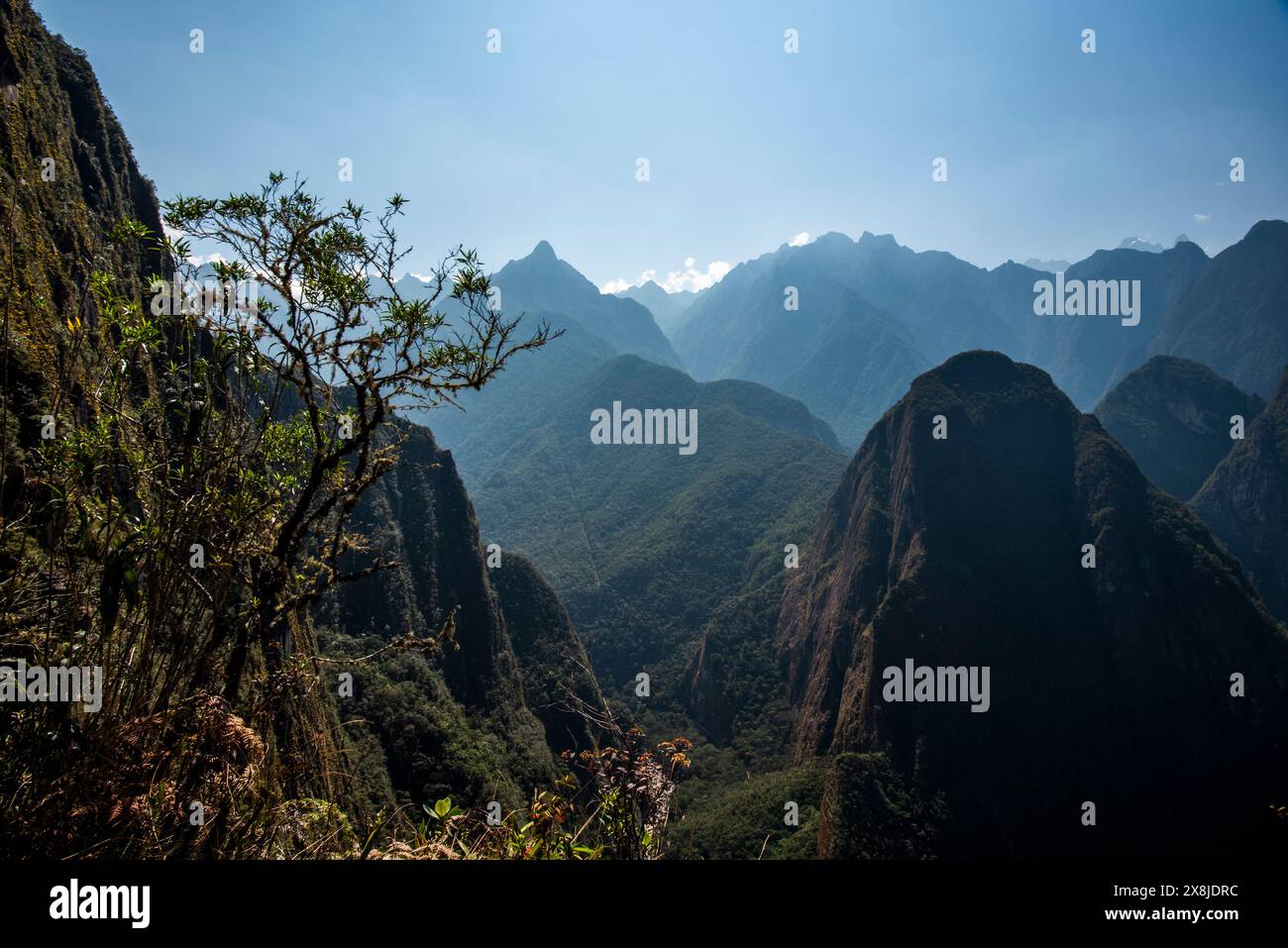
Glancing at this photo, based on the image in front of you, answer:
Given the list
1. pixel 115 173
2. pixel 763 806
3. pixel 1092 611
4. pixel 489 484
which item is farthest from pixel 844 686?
pixel 489 484

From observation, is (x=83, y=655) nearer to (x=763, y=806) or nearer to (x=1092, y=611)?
(x=763, y=806)

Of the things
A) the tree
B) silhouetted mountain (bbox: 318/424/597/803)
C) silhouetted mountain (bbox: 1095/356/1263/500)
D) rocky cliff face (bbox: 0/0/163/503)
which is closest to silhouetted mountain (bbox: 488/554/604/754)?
silhouetted mountain (bbox: 318/424/597/803)

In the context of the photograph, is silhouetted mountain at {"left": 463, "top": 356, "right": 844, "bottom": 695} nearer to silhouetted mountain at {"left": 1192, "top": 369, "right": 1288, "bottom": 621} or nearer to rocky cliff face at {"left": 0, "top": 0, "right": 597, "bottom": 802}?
rocky cliff face at {"left": 0, "top": 0, "right": 597, "bottom": 802}

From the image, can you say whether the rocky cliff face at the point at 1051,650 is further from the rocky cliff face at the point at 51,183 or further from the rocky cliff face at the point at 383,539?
the rocky cliff face at the point at 51,183

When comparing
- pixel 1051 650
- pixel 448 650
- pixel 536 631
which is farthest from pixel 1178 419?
pixel 448 650

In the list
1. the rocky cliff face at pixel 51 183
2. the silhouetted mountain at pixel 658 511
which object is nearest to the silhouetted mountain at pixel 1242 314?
the silhouetted mountain at pixel 658 511

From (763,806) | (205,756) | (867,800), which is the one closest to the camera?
(205,756)
